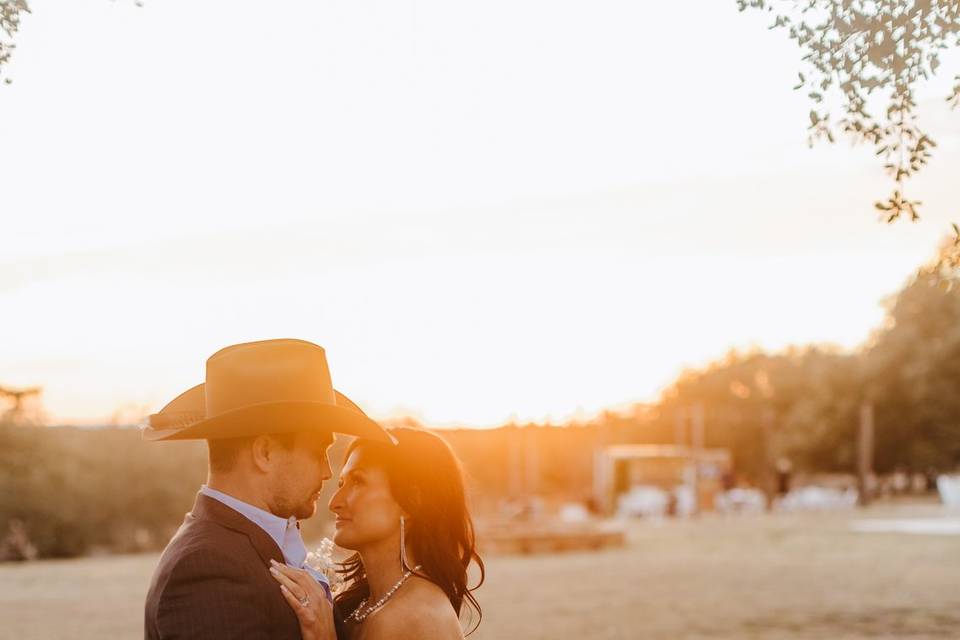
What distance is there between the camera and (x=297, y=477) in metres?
3.19

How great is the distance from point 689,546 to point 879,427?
33599 millimetres

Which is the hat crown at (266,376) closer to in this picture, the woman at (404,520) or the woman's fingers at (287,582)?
the woman's fingers at (287,582)

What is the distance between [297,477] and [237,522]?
0.16 metres

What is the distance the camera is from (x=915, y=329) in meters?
56.1

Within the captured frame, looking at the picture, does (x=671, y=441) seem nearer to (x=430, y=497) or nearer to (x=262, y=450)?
(x=430, y=497)

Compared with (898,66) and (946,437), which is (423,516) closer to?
(898,66)

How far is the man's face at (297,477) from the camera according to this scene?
318 centimetres

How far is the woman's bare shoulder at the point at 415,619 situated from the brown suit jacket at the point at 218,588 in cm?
68

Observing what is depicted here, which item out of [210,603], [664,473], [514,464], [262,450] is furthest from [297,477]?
[664,473]

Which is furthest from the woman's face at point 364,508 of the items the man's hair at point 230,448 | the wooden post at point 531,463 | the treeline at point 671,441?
the wooden post at point 531,463

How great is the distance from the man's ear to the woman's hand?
0.22 m

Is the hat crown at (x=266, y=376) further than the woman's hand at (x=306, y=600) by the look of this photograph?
Yes

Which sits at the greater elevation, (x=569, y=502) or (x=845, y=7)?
(x=845, y=7)

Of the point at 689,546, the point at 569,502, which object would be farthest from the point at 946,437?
the point at 689,546
